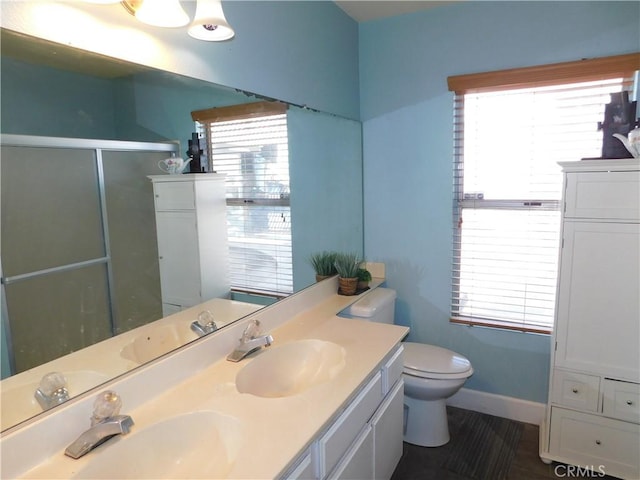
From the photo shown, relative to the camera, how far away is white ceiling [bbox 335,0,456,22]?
2400 mm

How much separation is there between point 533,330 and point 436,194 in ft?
3.23

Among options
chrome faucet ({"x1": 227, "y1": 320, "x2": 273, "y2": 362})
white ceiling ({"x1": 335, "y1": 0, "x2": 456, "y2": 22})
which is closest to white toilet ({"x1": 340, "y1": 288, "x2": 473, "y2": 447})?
chrome faucet ({"x1": 227, "y1": 320, "x2": 273, "y2": 362})

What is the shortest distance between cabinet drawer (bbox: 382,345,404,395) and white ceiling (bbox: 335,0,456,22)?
1929mm

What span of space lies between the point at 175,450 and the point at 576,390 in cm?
191

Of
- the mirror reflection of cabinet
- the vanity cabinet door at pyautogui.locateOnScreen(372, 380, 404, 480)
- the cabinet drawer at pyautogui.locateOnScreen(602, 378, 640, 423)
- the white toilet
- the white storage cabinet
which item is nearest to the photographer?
the white storage cabinet

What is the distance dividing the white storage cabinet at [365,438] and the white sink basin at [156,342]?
60cm

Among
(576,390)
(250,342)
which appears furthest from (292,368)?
(576,390)

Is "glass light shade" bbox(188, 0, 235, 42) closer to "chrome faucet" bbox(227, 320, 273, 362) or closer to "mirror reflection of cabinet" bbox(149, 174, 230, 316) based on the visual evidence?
"mirror reflection of cabinet" bbox(149, 174, 230, 316)

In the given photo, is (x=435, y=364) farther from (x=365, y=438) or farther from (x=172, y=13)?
(x=172, y=13)

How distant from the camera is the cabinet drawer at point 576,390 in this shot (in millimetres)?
2027

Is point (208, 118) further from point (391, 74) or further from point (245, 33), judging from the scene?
point (391, 74)

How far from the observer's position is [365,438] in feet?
5.01

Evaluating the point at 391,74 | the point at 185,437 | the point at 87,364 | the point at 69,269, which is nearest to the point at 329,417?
the point at 185,437

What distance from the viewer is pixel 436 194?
2.61 metres
